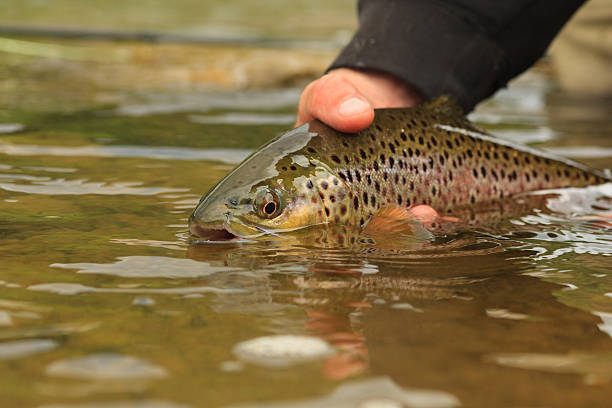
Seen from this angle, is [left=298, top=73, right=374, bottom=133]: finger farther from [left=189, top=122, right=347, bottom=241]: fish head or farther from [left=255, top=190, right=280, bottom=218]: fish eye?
[left=255, top=190, right=280, bottom=218]: fish eye

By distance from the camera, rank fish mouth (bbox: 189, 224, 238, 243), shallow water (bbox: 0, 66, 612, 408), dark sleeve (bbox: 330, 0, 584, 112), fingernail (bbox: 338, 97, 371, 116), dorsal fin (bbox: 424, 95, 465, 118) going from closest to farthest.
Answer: shallow water (bbox: 0, 66, 612, 408) < fish mouth (bbox: 189, 224, 238, 243) < fingernail (bbox: 338, 97, 371, 116) < dorsal fin (bbox: 424, 95, 465, 118) < dark sleeve (bbox: 330, 0, 584, 112)

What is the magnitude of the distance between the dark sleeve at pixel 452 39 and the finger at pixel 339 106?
0.59 meters

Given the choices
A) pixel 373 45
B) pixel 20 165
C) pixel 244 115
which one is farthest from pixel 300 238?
pixel 244 115

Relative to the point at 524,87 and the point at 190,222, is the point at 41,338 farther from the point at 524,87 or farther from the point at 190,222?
the point at 524,87

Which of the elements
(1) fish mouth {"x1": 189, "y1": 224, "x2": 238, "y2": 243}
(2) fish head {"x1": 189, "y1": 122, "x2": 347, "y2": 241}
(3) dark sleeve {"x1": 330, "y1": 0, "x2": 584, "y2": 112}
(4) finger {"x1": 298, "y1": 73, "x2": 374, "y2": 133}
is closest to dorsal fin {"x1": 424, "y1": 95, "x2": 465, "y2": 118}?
(3) dark sleeve {"x1": 330, "y1": 0, "x2": 584, "y2": 112}

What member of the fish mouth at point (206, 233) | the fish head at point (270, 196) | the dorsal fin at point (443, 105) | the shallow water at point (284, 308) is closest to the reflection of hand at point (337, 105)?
the fish head at point (270, 196)

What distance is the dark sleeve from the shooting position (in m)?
3.41

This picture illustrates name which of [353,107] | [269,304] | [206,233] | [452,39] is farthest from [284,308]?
[452,39]

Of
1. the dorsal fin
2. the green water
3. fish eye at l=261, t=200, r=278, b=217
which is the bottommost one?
the green water

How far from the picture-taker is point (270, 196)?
8.14 feet

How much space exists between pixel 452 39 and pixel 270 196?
154cm

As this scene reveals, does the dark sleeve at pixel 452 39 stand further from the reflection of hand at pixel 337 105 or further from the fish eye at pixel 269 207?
the fish eye at pixel 269 207

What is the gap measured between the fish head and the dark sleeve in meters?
0.90

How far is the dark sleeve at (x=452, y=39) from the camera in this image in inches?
134
